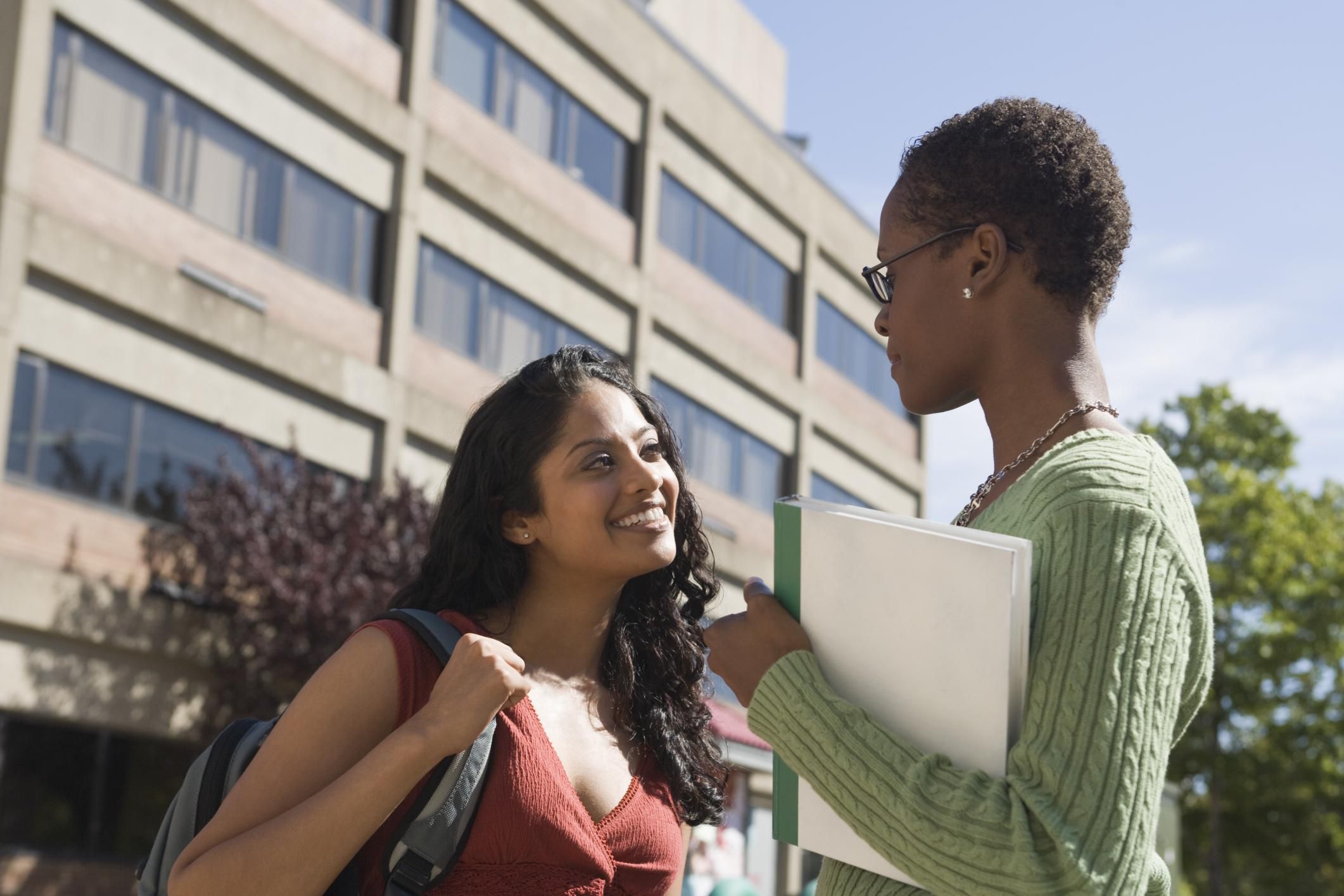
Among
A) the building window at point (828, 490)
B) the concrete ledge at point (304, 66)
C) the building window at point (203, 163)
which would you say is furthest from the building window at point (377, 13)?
the building window at point (828, 490)

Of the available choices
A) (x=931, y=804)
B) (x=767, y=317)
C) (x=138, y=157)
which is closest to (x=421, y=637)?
(x=931, y=804)

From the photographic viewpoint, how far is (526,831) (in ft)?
10.3

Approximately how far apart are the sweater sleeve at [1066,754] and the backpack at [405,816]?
1.06m

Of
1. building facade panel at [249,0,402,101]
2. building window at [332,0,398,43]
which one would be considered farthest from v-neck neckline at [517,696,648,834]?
building window at [332,0,398,43]

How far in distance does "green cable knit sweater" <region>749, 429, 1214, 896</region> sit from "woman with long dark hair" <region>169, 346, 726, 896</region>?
0.95m

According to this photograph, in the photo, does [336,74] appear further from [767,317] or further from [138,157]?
[767,317]

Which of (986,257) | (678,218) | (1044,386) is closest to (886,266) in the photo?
(986,257)

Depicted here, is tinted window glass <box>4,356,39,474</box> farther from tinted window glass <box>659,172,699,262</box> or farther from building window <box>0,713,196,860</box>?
tinted window glass <box>659,172,699,262</box>

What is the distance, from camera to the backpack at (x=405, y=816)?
2.98 meters

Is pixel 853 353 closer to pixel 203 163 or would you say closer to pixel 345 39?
pixel 345 39

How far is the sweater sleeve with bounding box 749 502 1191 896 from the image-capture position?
2.03m

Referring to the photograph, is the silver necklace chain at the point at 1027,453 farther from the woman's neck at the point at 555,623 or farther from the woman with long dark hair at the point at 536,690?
the woman's neck at the point at 555,623

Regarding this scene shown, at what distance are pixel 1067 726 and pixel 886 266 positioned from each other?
872mm

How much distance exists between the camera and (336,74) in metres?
19.5
